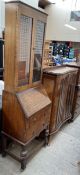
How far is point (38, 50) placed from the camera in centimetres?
182

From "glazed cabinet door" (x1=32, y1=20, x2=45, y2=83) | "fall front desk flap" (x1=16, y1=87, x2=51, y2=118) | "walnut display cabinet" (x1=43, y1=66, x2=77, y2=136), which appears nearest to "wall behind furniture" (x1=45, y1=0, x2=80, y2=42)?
"walnut display cabinet" (x1=43, y1=66, x2=77, y2=136)

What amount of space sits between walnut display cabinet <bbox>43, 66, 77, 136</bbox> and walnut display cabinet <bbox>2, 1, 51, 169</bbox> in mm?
165

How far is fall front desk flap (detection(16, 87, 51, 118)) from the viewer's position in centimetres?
160

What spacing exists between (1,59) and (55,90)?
1409mm

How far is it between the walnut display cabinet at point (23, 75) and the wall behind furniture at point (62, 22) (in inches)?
203

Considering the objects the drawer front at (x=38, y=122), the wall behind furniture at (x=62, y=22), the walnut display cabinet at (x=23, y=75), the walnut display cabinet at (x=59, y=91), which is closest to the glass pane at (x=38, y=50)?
the walnut display cabinet at (x=23, y=75)

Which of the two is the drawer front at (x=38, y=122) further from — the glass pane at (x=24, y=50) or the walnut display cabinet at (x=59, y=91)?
the glass pane at (x=24, y=50)

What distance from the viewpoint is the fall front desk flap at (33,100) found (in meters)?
1.60

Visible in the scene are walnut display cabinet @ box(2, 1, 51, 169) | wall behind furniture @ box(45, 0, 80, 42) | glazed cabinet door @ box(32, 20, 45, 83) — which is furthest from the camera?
wall behind furniture @ box(45, 0, 80, 42)

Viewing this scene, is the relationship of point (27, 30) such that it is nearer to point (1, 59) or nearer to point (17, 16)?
point (17, 16)

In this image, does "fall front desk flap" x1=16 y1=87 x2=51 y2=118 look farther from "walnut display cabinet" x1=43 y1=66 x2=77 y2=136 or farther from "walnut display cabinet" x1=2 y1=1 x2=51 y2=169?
"walnut display cabinet" x1=43 y1=66 x2=77 y2=136

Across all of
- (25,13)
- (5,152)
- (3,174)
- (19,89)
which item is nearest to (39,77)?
(19,89)

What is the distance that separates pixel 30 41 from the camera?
1.63m

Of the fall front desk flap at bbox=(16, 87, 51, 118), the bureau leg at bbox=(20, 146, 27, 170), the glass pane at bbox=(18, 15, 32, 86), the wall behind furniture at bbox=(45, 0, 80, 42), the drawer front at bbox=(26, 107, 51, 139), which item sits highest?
the wall behind furniture at bbox=(45, 0, 80, 42)
